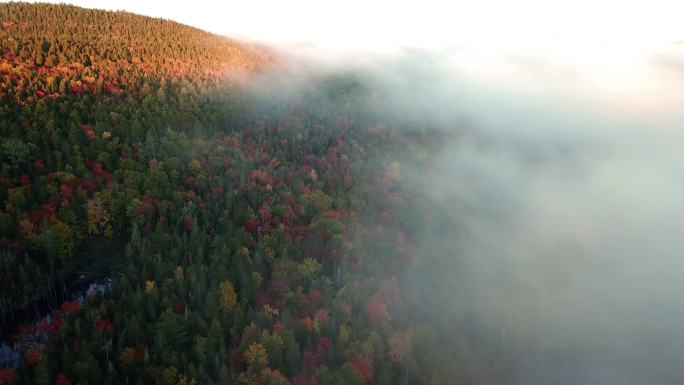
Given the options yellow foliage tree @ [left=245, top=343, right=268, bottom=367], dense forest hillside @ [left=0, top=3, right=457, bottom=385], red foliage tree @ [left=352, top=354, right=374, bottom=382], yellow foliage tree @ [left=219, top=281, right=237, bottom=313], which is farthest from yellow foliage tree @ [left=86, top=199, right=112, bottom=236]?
red foliage tree @ [left=352, top=354, right=374, bottom=382]

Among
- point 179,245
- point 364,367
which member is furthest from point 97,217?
point 364,367

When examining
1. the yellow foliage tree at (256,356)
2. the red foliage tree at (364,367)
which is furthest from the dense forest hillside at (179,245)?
the red foliage tree at (364,367)

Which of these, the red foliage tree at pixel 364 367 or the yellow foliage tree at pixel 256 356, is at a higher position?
the yellow foliage tree at pixel 256 356

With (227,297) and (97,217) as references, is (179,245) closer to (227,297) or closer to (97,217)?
(227,297)

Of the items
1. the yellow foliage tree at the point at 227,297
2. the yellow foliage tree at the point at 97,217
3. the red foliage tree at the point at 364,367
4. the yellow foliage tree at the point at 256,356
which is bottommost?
the red foliage tree at the point at 364,367

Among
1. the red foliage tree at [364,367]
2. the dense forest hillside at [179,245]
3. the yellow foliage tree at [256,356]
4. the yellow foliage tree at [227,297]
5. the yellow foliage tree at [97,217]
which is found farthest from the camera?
the yellow foliage tree at [97,217]

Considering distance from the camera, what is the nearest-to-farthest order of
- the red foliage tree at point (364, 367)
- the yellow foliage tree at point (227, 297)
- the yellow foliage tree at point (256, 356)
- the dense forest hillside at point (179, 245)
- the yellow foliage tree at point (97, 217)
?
the dense forest hillside at point (179, 245)
the yellow foliage tree at point (256, 356)
the red foliage tree at point (364, 367)
the yellow foliage tree at point (227, 297)
the yellow foliage tree at point (97, 217)

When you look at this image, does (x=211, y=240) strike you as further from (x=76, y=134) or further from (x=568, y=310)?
(x=568, y=310)

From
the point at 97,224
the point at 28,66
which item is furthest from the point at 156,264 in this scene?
the point at 28,66

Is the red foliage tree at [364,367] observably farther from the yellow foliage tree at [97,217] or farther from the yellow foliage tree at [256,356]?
the yellow foliage tree at [97,217]
